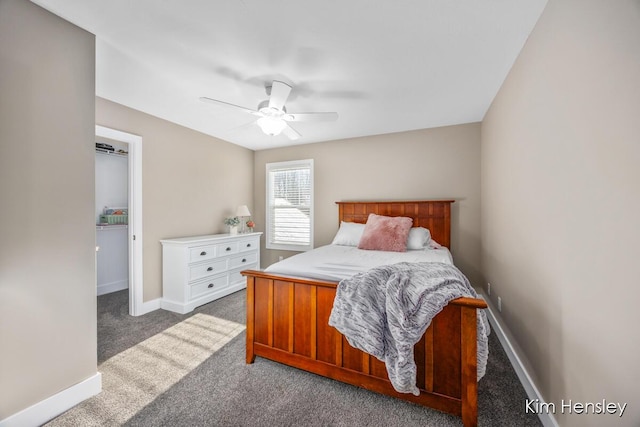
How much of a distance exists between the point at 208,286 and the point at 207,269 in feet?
0.79

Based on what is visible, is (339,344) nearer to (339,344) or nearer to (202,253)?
(339,344)

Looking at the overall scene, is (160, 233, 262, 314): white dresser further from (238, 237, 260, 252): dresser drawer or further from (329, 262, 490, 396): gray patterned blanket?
(329, 262, 490, 396): gray patterned blanket

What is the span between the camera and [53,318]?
59.6 inches

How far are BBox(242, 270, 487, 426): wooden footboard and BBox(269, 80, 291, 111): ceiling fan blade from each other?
1510 millimetres

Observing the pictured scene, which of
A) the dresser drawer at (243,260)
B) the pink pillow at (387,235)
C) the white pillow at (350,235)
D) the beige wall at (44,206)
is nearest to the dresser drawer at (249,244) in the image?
the dresser drawer at (243,260)

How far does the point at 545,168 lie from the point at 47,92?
121 inches

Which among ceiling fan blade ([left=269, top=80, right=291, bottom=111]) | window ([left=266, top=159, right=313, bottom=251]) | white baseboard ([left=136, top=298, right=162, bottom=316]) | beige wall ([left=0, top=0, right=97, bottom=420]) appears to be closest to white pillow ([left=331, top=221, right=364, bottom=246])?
window ([left=266, top=159, right=313, bottom=251])

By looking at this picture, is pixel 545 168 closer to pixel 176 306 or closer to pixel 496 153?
pixel 496 153

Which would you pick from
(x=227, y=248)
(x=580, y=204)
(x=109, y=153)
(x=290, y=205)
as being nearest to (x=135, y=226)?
(x=227, y=248)

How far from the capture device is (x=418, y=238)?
10.2ft

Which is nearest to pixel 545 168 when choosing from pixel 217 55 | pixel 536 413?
pixel 536 413

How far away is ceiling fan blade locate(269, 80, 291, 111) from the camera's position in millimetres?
1977

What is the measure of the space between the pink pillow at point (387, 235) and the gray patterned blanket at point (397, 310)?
4.28 feet

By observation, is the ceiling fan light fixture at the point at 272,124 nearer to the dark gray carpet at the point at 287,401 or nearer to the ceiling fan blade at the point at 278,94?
the ceiling fan blade at the point at 278,94
